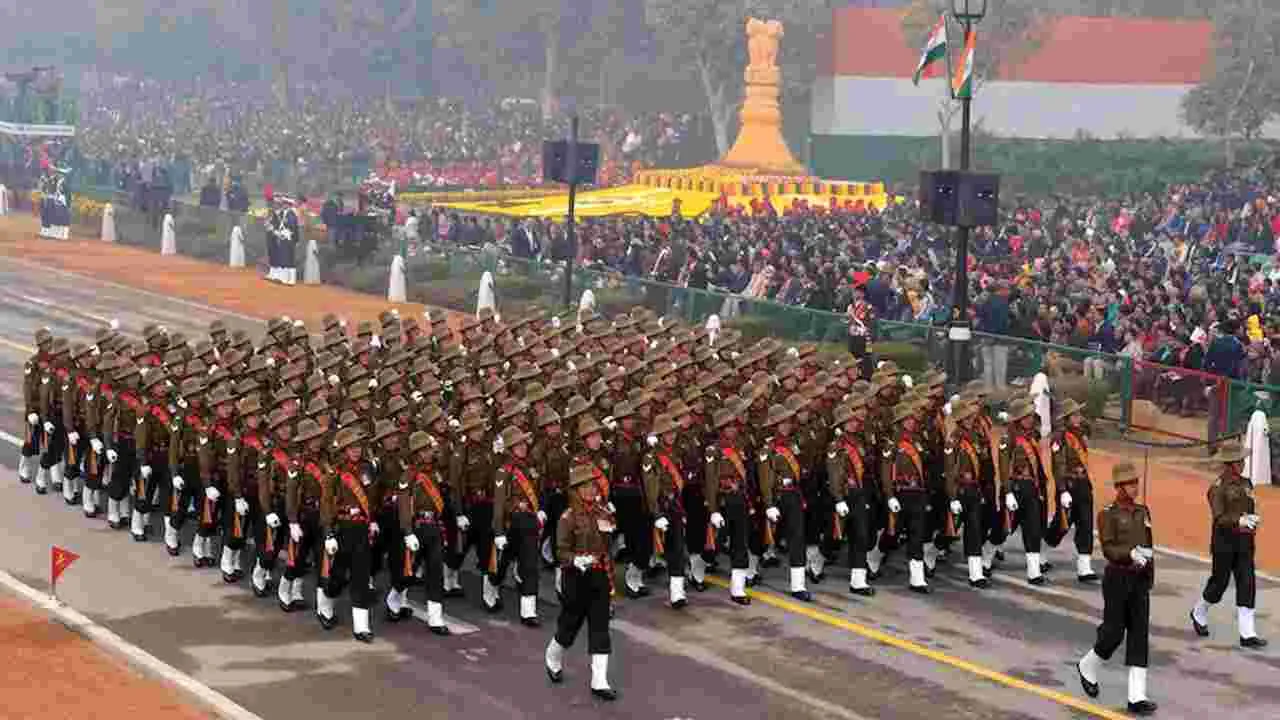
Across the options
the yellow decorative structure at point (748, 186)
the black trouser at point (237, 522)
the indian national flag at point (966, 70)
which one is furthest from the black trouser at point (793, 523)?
the yellow decorative structure at point (748, 186)

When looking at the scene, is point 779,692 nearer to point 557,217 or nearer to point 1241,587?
point 1241,587

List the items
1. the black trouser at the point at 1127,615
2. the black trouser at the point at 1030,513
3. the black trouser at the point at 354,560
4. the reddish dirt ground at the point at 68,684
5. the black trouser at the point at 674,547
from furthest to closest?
the black trouser at the point at 1030,513
the black trouser at the point at 674,547
the black trouser at the point at 354,560
the black trouser at the point at 1127,615
the reddish dirt ground at the point at 68,684

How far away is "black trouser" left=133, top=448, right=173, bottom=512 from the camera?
75.5 feet

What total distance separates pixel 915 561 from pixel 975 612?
0.90 meters

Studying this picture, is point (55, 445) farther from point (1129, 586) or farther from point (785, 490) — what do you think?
point (1129, 586)

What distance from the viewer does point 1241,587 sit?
19.8m

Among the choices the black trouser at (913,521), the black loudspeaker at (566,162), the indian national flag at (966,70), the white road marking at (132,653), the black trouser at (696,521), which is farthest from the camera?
the black loudspeaker at (566,162)

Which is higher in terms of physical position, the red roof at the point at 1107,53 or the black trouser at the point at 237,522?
the red roof at the point at 1107,53

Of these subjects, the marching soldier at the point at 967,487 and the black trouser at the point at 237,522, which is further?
the marching soldier at the point at 967,487

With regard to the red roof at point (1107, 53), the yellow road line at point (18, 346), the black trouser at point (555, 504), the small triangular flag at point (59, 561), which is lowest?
the small triangular flag at point (59, 561)

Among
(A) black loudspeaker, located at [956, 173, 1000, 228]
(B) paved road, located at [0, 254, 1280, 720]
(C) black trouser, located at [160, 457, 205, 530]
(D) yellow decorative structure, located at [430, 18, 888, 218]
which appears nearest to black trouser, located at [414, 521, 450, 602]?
(B) paved road, located at [0, 254, 1280, 720]

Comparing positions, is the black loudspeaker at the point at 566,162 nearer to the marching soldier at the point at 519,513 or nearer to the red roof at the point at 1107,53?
the marching soldier at the point at 519,513

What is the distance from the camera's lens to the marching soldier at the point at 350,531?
64.1 ft

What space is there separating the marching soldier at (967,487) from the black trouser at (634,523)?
295cm
